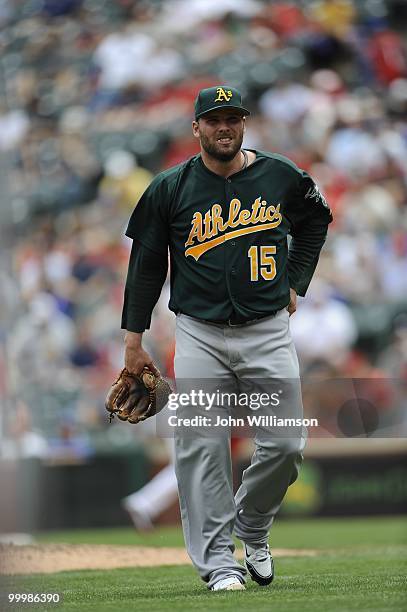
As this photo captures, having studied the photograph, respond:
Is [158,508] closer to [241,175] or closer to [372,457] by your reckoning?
[372,457]

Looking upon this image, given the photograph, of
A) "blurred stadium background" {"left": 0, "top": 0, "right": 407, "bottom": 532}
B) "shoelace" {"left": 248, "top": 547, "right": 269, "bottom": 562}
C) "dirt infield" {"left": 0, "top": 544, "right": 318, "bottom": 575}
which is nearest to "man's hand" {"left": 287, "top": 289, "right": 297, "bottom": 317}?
"shoelace" {"left": 248, "top": 547, "right": 269, "bottom": 562}

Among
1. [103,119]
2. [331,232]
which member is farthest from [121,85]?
[331,232]

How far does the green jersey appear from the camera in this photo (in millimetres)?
4750

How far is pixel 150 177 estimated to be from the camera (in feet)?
41.5

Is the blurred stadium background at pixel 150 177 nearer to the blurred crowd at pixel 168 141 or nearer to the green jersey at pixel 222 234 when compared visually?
the blurred crowd at pixel 168 141

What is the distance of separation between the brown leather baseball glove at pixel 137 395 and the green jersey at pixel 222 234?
1.06 ft

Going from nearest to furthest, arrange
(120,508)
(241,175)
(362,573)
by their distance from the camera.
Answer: (241,175), (362,573), (120,508)

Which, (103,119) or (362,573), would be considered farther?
(103,119)

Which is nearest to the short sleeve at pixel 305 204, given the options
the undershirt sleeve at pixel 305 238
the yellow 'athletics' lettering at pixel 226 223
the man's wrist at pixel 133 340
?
the undershirt sleeve at pixel 305 238

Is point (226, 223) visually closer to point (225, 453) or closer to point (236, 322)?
point (236, 322)

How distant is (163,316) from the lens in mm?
10734

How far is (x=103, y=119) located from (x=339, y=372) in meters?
4.14

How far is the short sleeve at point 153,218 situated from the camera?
4.80 meters

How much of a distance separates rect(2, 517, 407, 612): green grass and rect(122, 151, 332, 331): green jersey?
107 centimetres
